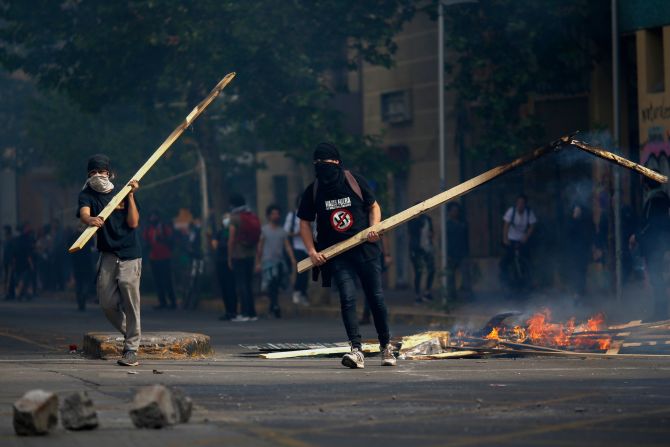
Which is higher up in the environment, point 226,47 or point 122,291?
point 226,47

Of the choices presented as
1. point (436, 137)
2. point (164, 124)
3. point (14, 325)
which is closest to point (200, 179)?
point (164, 124)

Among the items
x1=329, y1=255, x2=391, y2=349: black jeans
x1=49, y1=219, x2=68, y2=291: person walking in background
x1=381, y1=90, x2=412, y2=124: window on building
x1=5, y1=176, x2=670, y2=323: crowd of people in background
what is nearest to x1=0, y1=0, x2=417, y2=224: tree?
x1=5, y1=176, x2=670, y2=323: crowd of people in background

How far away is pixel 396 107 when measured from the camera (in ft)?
114

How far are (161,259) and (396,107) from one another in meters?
8.28

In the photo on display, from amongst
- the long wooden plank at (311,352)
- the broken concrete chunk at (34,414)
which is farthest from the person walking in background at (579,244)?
the broken concrete chunk at (34,414)

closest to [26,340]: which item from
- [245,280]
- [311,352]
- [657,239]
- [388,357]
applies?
[311,352]

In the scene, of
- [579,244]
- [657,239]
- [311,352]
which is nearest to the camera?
[311,352]

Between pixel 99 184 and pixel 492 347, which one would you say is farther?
pixel 492 347

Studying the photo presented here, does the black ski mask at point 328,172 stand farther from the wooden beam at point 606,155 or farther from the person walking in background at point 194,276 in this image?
the person walking in background at point 194,276

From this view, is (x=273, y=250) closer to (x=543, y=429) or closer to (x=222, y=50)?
(x=222, y=50)

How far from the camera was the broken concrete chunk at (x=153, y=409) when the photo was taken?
8609 mm

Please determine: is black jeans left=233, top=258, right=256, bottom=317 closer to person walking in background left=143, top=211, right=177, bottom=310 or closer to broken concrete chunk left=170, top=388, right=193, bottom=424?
person walking in background left=143, top=211, right=177, bottom=310

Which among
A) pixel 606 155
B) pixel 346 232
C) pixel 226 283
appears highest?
pixel 606 155

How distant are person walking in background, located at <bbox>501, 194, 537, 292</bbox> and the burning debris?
9.81 meters
